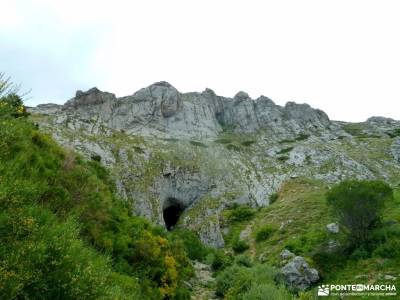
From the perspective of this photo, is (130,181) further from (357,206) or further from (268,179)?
(357,206)

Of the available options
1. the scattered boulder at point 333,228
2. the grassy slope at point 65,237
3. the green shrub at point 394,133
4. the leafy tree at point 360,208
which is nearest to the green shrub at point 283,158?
the scattered boulder at point 333,228

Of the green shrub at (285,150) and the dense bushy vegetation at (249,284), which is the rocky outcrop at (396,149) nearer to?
the green shrub at (285,150)

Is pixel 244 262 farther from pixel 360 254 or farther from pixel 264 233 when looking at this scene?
pixel 360 254

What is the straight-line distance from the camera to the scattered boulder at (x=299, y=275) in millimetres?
24469

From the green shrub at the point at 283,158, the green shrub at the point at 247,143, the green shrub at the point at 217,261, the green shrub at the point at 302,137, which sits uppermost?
the green shrub at the point at 302,137

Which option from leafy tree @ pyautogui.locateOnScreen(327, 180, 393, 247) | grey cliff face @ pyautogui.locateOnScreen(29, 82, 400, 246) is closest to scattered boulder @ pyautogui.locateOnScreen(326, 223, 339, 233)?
leafy tree @ pyautogui.locateOnScreen(327, 180, 393, 247)

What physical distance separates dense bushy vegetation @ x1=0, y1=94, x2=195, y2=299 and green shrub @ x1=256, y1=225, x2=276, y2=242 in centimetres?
1421

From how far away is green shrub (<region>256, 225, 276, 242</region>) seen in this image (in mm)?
38938

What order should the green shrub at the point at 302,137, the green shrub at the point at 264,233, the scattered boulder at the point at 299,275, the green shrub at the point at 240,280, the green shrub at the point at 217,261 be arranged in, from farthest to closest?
the green shrub at the point at 302,137
the green shrub at the point at 264,233
the green shrub at the point at 217,261
the scattered boulder at the point at 299,275
the green shrub at the point at 240,280

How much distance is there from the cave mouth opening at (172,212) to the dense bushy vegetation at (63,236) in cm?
2914

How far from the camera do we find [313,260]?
27.5 m

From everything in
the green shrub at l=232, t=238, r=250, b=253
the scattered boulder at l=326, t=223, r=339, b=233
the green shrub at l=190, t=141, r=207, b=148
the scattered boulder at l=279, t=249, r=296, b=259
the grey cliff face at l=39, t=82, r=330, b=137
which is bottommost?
the green shrub at l=232, t=238, r=250, b=253

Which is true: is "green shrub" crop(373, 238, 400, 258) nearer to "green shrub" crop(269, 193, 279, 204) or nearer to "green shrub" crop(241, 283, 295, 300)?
"green shrub" crop(241, 283, 295, 300)

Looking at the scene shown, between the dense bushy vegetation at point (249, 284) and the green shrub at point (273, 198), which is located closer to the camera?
the dense bushy vegetation at point (249, 284)
